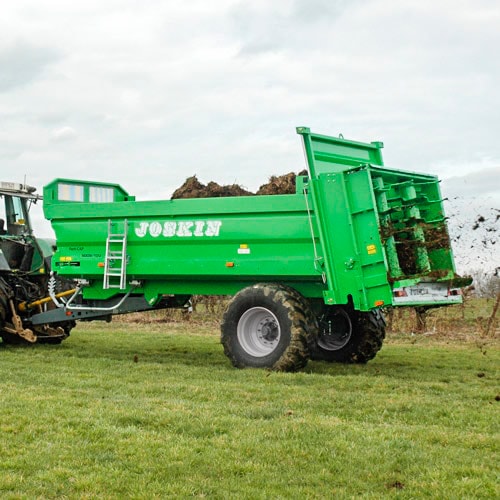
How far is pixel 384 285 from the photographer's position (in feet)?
30.9

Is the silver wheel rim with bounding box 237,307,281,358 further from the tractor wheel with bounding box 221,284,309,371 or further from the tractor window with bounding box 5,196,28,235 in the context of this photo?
the tractor window with bounding box 5,196,28,235

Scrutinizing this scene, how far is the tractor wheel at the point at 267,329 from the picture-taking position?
384 inches

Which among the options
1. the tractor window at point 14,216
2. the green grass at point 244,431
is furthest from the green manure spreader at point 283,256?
the tractor window at point 14,216

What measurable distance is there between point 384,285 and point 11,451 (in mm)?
5160

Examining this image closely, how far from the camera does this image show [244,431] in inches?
246

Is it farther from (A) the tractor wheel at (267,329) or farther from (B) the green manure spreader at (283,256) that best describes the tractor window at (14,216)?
(A) the tractor wheel at (267,329)

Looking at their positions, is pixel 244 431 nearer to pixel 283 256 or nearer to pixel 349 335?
pixel 283 256

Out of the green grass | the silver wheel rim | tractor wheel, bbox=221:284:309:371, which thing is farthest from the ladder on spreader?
the silver wheel rim

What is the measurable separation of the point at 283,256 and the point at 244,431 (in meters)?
4.18

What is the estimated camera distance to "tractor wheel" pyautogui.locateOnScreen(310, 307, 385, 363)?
1135 centimetres

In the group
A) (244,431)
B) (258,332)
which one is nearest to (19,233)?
(258,332)

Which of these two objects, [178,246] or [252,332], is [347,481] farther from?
[178,246]

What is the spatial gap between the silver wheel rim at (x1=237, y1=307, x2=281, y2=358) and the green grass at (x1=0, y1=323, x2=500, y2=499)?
0.50m

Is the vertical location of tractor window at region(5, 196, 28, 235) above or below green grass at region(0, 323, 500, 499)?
above
